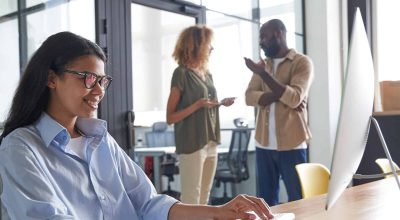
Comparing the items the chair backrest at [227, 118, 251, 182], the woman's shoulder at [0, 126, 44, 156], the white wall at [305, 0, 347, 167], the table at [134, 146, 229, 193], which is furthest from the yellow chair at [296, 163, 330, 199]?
the white wall at [305, 0, 347, 167]

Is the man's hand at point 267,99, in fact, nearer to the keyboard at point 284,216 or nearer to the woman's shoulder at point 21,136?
the keyboard at point 284,216

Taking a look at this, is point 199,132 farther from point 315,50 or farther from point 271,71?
point 315,50

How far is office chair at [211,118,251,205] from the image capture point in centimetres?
424

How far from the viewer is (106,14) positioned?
9.44ft

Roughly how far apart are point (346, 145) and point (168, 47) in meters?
3.13

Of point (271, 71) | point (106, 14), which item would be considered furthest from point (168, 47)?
point (271, 71)

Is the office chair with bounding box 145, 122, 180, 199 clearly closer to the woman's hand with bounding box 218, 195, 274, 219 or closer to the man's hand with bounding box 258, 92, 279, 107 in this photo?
the man's hand with bounding box 258, 92, 279, 107

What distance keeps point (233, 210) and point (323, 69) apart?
4.03m

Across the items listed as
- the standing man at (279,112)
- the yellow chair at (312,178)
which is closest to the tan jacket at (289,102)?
the standing man at (279,112)

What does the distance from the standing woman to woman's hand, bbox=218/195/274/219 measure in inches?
59.5

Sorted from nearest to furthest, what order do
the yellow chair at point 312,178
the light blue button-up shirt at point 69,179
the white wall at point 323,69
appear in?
the light blue button-up shirt at point 69,179 → the yellow chair at point 312,178 → the white wall at point 323,69

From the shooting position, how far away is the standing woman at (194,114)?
2.70 m

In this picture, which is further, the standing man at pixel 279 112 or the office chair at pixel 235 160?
the office chair at pixel 235 160

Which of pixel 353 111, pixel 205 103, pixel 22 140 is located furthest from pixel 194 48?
pixel 353 111
